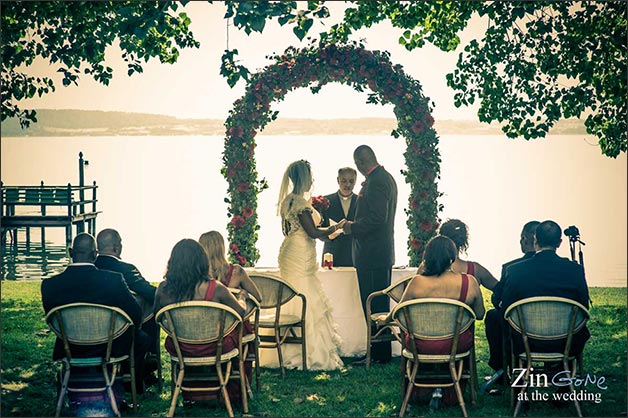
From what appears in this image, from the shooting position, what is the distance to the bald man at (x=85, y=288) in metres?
7.97

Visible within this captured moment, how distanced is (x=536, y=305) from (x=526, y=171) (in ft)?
132

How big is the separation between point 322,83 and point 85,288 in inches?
175

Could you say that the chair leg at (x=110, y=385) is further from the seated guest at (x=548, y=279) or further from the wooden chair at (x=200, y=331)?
the seated guest at (x=548, y=279)

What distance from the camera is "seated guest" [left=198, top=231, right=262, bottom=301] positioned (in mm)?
8547

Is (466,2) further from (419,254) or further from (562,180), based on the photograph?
(562,180)

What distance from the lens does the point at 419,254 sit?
1116 cm

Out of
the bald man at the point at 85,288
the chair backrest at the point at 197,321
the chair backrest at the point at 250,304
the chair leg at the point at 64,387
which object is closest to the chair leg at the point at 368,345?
the chair backrest at the point at 250,304

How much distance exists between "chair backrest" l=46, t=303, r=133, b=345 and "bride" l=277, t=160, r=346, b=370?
276cm

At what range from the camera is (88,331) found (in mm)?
7809

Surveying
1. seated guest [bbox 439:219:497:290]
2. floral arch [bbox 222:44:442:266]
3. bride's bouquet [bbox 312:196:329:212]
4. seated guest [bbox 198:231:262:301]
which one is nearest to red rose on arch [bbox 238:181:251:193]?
floral arch [bbox 222:44:442:266]

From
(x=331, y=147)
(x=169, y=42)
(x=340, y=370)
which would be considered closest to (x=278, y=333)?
(x=340, y=370)

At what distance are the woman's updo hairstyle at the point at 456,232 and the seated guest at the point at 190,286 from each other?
224 centimetres

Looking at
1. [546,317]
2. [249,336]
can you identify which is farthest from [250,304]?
[546,317]

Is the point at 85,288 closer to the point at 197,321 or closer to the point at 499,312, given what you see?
the point at 197,321
